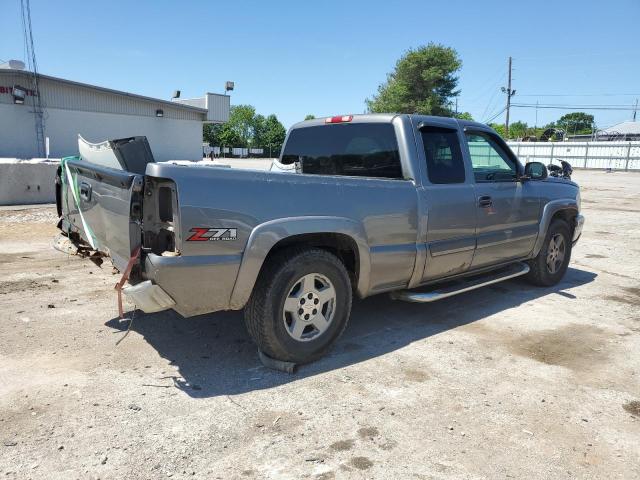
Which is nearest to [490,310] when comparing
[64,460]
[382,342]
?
[382,342]

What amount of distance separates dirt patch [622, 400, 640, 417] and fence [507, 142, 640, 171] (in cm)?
3837

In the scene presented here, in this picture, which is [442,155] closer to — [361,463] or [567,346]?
[567,346]

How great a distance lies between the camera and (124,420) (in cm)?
297

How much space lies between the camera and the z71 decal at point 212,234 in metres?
3.10

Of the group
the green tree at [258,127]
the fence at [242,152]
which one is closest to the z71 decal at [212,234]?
the fence at [242,152]

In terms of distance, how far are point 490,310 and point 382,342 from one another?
1.65 meters

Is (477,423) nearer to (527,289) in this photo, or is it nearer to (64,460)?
(64,460)

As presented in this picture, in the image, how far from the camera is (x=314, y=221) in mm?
3559

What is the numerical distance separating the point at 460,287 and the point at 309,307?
70.5 inches

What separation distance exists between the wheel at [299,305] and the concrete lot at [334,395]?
0.69 feet

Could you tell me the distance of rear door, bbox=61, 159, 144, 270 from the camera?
3180mm

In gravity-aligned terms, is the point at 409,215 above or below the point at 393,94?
below

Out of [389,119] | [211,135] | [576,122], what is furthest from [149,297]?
[576,122]

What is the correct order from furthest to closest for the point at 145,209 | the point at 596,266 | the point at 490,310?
the point at 596,266 → the point at 490,310 → the point at 145,209
